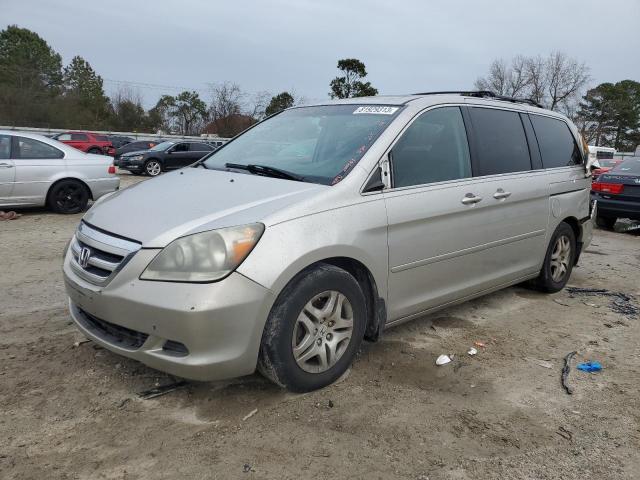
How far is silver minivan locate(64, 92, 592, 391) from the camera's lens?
2.55 meters

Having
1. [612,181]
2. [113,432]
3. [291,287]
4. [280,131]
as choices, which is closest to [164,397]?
[113,432]

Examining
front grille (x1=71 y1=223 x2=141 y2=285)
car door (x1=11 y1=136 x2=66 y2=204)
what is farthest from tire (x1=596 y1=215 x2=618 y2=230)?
car door (x1=11 y1=136 x2=66 y2=204)

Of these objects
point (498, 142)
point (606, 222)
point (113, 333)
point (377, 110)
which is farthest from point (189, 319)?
point (606, 222)

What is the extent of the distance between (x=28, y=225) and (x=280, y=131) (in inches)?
231

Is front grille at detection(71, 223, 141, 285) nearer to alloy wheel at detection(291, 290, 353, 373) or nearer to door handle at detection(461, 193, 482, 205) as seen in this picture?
alloy wheel at detection(291, 290, 353, 373)

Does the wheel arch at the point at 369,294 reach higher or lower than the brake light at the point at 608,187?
lower

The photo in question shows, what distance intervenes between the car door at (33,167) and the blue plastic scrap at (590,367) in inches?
336

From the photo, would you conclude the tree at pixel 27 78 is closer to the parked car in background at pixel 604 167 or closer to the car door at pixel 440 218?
the parked car in background at pixel 604 167

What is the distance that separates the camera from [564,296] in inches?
201

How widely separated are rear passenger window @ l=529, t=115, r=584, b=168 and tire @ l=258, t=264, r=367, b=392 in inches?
105

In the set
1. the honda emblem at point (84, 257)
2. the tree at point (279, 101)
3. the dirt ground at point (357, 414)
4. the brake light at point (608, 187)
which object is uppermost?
the tree at point (279, 101)

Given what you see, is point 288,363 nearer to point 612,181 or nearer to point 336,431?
point 336,431

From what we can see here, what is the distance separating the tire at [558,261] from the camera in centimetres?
484

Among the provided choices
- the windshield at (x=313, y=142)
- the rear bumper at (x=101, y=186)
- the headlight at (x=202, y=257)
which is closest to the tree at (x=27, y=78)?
the rear bumper at (x=101, y=186)
